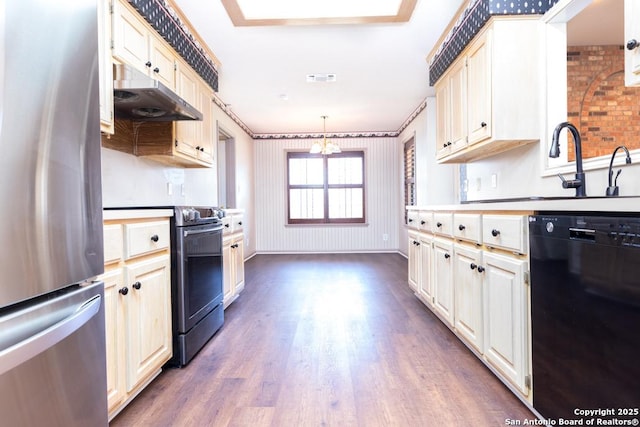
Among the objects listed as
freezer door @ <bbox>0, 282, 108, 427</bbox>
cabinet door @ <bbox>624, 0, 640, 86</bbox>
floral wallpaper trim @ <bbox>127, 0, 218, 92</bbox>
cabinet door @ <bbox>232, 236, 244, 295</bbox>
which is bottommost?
cabinet door @ <bbox>232, 236, 244, 295</bbox>

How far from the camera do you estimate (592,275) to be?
979 millimetres

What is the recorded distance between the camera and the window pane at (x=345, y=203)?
21.1ft

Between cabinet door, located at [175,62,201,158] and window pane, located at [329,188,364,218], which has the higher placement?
cabinet door, located at [175,62,201,158]

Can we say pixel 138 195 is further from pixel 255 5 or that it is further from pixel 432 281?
pixel 432 281

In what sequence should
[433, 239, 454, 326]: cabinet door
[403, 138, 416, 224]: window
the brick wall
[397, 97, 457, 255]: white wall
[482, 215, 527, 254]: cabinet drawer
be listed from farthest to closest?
[403, 138, 416, 224]: window, [397, 97, 457, 255]: white wall, the brick wall, [433, 239, 454, 326]: cabinet door, [482, 215, 527, 254]: cabinet drawer

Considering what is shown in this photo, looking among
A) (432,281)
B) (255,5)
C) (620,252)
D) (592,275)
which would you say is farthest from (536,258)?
(255,5)

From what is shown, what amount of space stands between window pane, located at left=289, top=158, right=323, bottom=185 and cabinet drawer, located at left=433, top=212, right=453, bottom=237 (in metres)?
4.18

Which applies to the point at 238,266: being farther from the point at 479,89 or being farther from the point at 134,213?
the point at 479,89

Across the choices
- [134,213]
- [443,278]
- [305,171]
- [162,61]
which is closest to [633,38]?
[443,278]

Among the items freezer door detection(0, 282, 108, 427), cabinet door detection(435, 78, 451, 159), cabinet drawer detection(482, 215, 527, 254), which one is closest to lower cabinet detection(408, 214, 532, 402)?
cabinet drawer detection(482, 215, 527, 254)

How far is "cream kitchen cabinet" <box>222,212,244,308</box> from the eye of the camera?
277cm

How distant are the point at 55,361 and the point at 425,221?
2518 millimetres

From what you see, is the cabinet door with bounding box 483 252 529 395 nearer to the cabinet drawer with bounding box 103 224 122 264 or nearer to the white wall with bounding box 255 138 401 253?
the cabinet drawer with bounding box 103 224 122 264

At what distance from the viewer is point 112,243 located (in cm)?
130
